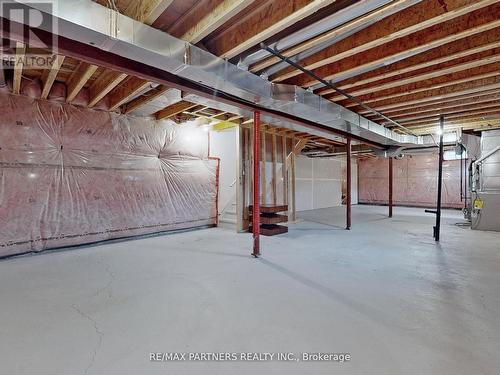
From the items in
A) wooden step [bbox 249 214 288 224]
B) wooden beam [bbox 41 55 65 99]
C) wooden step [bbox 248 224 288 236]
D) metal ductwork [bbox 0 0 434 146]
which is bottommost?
wooden step [bbox 248 224 288 236]

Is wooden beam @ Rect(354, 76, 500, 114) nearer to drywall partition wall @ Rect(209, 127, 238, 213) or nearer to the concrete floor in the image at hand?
the concrete floor

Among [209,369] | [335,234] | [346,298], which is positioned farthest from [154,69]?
[335,234]

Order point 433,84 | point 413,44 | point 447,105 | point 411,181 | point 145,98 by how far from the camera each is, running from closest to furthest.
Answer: point 413,44 < point 433,84 < point 145,98 < point 447,105 < point 411,181

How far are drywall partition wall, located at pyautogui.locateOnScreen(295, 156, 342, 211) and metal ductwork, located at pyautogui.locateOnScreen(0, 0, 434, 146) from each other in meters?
5.14

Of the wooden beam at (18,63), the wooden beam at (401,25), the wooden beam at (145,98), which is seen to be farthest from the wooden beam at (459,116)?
the wooden beam at (18,63)

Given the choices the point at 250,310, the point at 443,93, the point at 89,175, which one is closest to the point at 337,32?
the point at 250,310

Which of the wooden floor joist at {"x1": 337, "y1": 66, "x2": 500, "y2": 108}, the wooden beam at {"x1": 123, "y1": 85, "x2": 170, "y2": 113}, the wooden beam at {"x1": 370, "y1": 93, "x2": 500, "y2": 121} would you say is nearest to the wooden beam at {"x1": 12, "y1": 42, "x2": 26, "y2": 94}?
the wooden beam at {"x1": 123, "y1": 85, "x2": 170, "y2": 113}

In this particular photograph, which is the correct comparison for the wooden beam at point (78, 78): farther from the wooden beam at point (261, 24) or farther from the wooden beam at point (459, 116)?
the wooden beam at point (459, 116)

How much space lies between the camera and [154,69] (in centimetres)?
257

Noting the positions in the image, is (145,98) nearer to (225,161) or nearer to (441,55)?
(225,161)

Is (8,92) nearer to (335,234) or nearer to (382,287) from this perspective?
(382,287)

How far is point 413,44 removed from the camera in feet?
8.30

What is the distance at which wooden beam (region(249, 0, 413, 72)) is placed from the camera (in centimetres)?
196

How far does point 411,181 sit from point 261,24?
10723 mm
